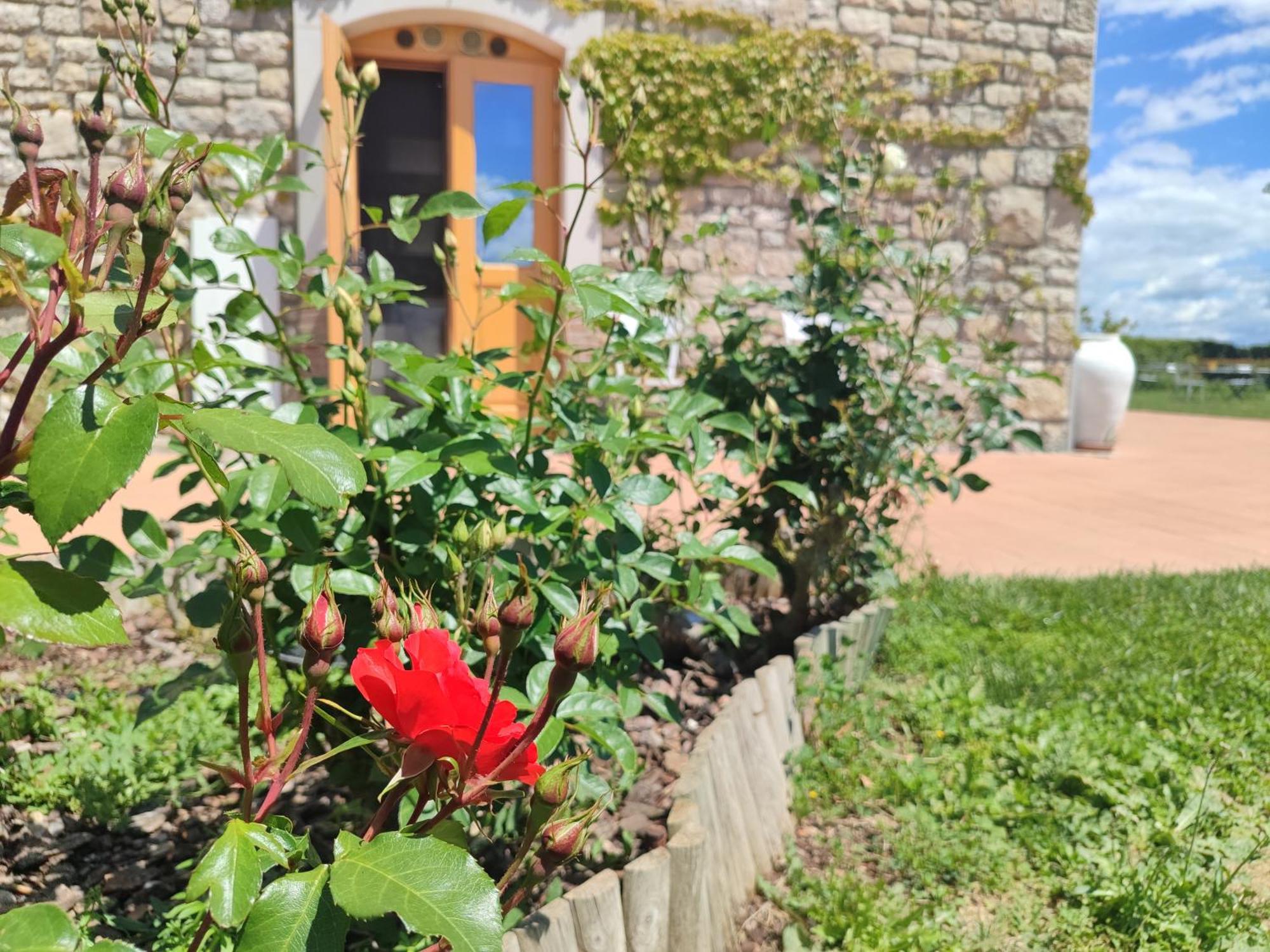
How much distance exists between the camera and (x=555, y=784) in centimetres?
61

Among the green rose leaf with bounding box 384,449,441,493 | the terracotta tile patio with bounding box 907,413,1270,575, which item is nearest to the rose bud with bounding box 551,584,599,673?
the green rose leaf with bounding box 384,449,441,493

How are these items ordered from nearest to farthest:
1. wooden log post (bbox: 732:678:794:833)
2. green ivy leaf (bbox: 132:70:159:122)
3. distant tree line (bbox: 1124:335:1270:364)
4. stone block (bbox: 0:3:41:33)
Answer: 1. green ivy leaf (bbox: 132:70:159:122)
2. wooden log post (bbox: 732:678:794:833)
3. stone block (bbox: 0:3:41:33)
4. distant tree line (bbox: 1124:335:1270:364)

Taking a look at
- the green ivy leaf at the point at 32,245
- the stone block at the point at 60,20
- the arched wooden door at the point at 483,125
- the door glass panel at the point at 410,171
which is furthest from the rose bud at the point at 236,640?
the door glass panel at the point at 410,171

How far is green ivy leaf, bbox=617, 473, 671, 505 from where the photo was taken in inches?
52.6

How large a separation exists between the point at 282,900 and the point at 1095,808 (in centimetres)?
183

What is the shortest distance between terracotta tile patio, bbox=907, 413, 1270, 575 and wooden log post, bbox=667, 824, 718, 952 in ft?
7.92

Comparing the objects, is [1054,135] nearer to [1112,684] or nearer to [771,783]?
[1112,684]

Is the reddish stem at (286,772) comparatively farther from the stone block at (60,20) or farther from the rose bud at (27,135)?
the stone block at (60,20)

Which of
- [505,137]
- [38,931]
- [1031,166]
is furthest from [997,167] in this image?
[38,931]

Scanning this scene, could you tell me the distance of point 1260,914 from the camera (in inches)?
63.1

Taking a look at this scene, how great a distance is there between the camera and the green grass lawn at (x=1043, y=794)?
1.60 meters

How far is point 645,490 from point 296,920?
2.81ft

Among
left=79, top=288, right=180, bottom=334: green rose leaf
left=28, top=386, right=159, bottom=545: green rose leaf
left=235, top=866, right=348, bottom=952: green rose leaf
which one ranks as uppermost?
left=79, top=288, right=180, bottom=334: green rose leaf

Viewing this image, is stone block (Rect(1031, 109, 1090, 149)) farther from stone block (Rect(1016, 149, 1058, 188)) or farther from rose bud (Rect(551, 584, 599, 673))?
rose bud (Rect(551, 584, 599, 673))
